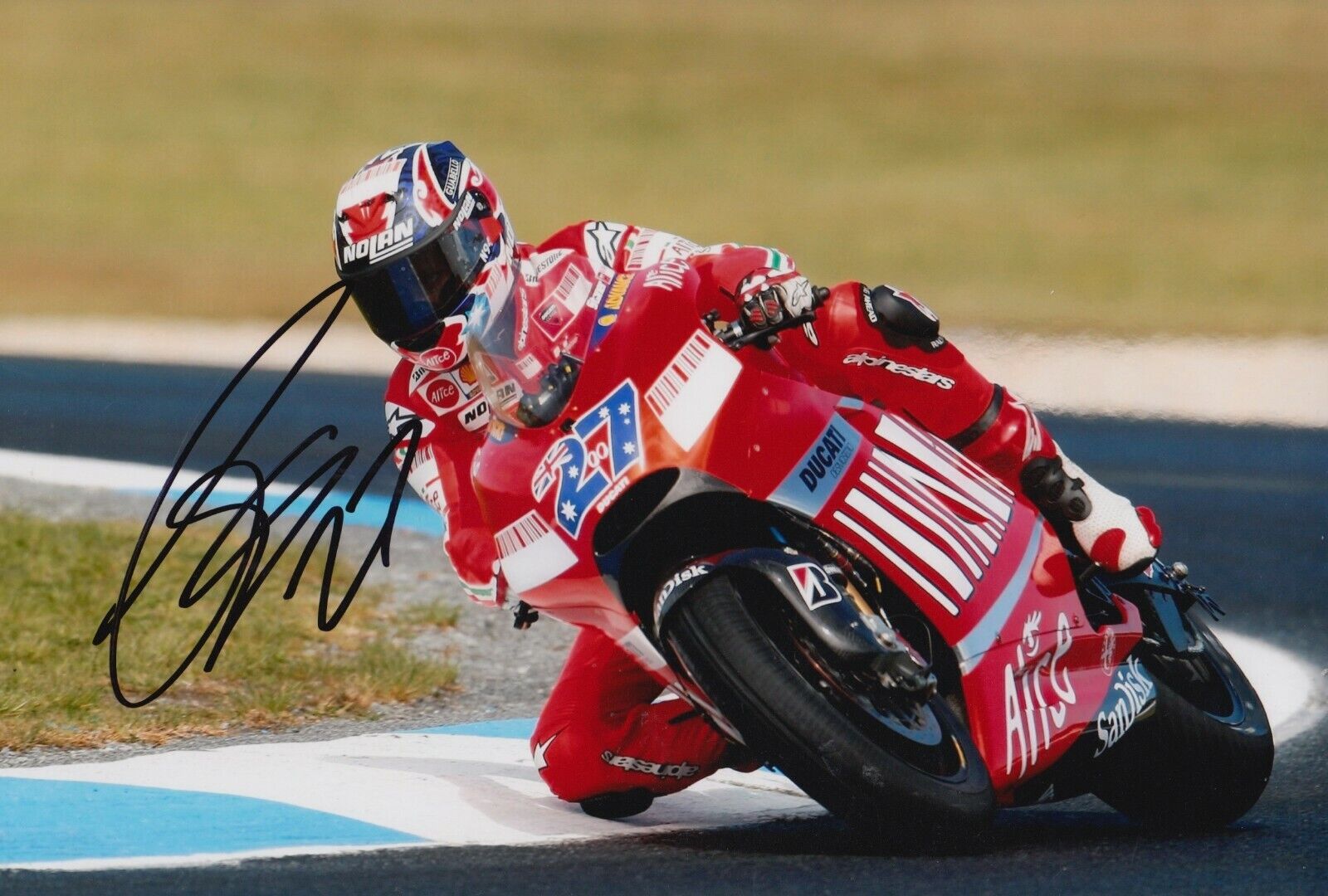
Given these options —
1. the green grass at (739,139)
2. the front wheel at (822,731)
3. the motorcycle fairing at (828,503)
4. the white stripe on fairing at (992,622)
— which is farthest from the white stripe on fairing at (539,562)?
the green grass at (739,139)

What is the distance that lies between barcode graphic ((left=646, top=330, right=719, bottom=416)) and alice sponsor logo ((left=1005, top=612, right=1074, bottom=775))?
3.06ft

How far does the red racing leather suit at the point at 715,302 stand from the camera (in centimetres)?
447

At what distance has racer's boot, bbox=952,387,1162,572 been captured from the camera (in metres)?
4.62

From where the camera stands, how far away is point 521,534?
13.0ft

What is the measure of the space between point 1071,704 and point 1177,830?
0.49 metres

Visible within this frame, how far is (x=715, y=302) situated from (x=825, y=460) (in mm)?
504

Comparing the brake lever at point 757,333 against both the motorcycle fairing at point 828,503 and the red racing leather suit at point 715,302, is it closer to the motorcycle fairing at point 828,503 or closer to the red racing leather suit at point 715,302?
the motorcycle fairing at point 828,503

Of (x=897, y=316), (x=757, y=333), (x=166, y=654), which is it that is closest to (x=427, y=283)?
(x=757, y=333)

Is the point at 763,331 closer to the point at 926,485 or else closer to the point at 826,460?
the point at 826,460

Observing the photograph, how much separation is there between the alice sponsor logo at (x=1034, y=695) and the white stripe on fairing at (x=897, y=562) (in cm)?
20

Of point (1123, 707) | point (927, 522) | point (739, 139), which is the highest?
point (739, 139)

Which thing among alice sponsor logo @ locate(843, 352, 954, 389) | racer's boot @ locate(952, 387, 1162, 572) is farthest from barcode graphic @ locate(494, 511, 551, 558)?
racer's boot @ locate(952, 387, 1162, 572)

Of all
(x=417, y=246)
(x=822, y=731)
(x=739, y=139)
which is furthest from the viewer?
(x=739, y=139)

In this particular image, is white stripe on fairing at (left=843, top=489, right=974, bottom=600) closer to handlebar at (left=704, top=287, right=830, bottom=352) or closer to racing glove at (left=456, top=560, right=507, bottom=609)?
handlebar at (left=704, top=287, right=830, bottom=352)
